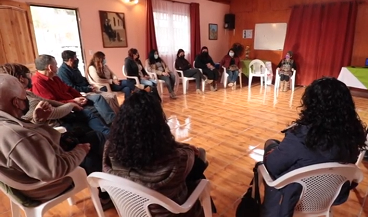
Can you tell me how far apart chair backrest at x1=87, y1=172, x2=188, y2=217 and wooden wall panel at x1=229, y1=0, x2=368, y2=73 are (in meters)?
5.93

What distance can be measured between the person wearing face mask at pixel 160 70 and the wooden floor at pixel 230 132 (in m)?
0.26

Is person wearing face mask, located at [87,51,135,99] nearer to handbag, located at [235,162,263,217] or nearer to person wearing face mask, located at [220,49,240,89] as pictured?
handbag, located at [235,162,263,217]

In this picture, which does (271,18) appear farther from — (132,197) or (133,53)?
(132,197)

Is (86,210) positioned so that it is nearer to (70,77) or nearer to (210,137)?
(210,137)

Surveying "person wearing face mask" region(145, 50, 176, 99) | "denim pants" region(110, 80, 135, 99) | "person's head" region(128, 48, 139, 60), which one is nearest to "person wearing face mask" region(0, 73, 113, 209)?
"denim pants" region(110, 80, 135, 99)

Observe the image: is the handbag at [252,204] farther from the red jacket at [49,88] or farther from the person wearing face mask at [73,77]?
the red jacket at [49,88]

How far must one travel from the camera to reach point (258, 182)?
1402 mm

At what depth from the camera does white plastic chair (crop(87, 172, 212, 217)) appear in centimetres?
87

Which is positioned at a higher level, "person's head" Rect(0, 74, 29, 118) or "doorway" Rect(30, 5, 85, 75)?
"doorway" Rect(30, 5, 85, 75)

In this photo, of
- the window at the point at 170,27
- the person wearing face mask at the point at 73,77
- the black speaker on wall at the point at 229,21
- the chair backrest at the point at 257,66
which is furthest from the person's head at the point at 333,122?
the black speaker on wall at the point at 229,21

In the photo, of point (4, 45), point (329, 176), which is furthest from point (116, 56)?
point (329, 176)

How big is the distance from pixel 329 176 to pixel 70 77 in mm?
2898

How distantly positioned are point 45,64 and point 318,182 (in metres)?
2.31

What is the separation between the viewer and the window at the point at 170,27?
18.7ft
